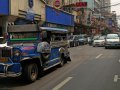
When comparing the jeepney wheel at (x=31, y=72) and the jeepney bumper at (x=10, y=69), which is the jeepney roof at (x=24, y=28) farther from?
the jeepney bumper at (x=10, y=69)

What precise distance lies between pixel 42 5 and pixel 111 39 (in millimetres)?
8900

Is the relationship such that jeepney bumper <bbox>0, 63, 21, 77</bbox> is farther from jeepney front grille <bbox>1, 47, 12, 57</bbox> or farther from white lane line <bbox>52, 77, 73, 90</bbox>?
white lane line <bbox>52, 77, 73, 90</bbox>

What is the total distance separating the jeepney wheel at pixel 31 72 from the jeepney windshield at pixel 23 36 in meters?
1.82

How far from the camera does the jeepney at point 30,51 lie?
12422mm

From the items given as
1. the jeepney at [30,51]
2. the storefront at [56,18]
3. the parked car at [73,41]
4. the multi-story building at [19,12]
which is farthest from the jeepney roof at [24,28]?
the parked car at [73,41]

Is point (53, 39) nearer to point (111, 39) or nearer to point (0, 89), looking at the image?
point (0, 89)

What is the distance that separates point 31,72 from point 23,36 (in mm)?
2555

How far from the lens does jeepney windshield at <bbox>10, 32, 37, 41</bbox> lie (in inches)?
589

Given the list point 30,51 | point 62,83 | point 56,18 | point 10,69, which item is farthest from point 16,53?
point 56,18

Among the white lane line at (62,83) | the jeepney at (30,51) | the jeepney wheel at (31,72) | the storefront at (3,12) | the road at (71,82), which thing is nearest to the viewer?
the white lane line at (62,83)

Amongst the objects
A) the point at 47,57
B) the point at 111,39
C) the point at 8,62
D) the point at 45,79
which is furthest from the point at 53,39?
the point at 111,39

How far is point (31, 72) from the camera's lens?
13195 millimetres

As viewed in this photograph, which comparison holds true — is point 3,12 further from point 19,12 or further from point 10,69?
point 10,69

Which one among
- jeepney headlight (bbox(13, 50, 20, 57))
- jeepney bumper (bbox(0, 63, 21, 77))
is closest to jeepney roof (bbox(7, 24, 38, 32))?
jeepney headlight (bbox(13, 50, 20, 57))
